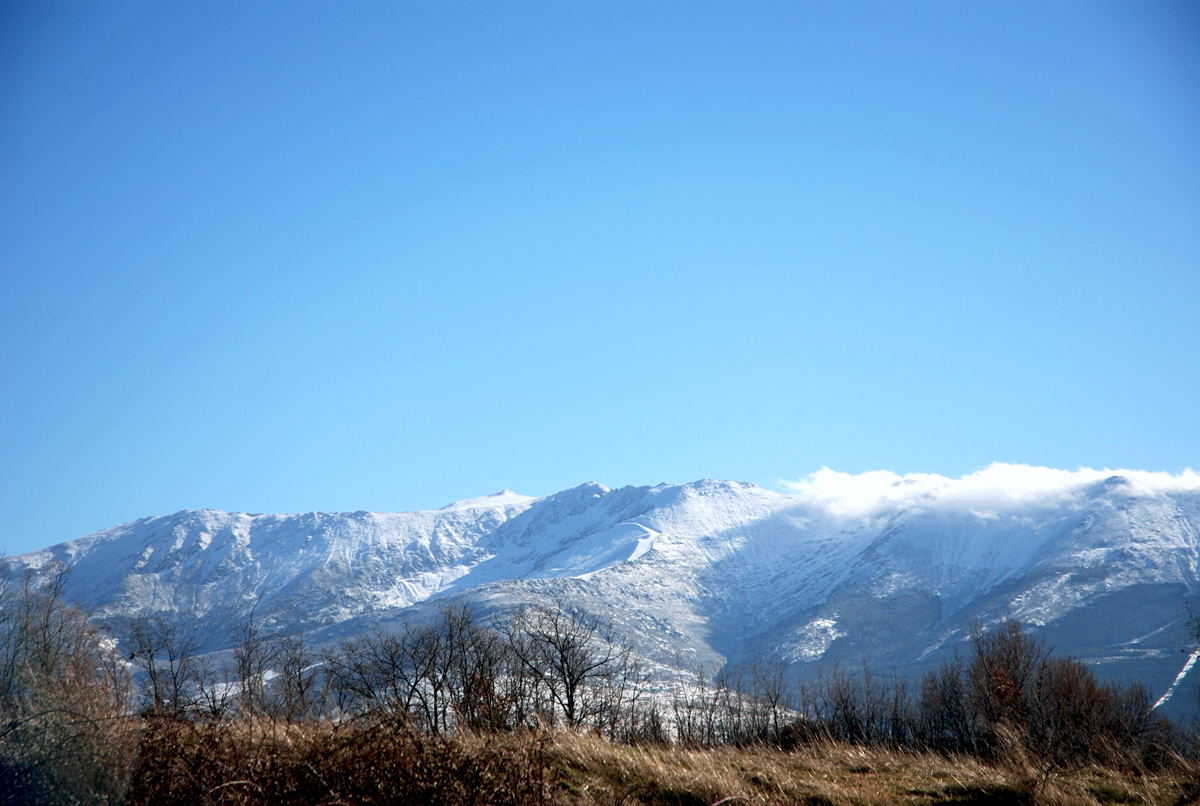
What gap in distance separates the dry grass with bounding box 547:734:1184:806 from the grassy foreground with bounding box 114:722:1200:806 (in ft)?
0.08

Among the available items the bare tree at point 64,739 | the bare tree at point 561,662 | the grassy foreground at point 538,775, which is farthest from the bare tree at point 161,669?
the bare tree at point 561,662

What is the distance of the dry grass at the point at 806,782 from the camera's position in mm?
11414

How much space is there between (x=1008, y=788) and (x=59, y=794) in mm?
11941

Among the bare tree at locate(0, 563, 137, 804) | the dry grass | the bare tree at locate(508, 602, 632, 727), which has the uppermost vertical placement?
the bare tree at locate(0, 563, 137, 804)

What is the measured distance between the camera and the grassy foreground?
926cm

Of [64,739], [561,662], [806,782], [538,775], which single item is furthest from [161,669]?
[538,775]

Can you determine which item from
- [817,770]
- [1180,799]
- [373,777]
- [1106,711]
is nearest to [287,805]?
[373,777]

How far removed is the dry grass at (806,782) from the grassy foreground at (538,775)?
0.02m

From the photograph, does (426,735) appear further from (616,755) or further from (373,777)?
(616,755)

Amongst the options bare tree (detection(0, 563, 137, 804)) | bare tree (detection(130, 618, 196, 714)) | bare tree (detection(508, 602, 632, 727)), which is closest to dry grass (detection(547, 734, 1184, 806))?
bare tree (detection(508, 602, 632, 727))

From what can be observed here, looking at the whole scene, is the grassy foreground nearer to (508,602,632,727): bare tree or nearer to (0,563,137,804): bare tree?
(0,563,137,804): bare tree

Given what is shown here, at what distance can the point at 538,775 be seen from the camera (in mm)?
9773

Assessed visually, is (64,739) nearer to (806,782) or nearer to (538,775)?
(538,775)

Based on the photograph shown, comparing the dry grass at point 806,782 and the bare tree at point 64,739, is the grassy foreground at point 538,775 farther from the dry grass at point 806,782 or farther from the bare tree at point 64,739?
the bare tree at point 64,739
